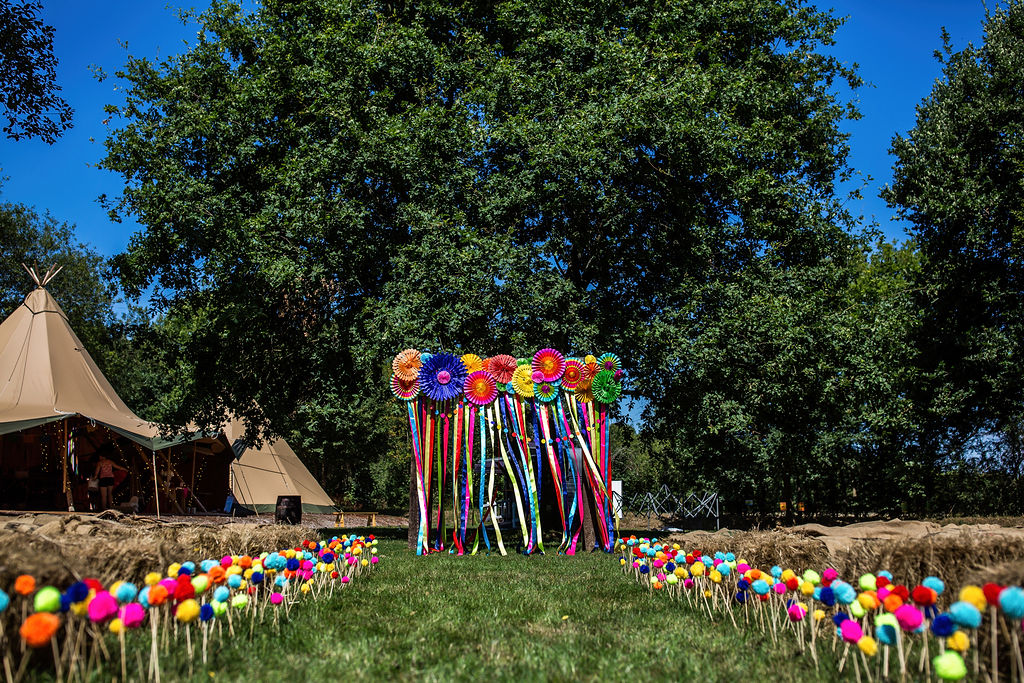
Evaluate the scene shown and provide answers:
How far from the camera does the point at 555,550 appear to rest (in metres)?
11.5

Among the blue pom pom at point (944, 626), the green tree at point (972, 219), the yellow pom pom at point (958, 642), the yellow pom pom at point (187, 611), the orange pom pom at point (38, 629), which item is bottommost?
the yellow pom pom at point (958, 642)

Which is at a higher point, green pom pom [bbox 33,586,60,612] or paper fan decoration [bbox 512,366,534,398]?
paper fan decoration [bbox 512,366,534,398]

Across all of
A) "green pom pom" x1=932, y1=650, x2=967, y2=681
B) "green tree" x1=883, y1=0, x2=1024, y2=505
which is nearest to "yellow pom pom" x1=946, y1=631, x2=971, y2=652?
"green pom pom" x1=932, y1=650, x2=967, y2=681

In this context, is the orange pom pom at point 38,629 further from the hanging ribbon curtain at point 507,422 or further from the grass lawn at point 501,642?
the hanging ribbon curtain at point 507,422

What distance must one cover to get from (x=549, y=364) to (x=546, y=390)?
1.30 ft

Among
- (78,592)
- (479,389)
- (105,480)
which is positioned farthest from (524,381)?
(105,480)

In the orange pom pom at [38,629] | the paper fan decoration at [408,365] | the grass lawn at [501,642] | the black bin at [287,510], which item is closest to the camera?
the orange pom pom at [38,629]

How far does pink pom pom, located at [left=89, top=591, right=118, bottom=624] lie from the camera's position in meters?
2.84

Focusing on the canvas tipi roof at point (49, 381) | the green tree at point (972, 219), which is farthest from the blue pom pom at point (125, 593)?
the green tree at point (972, 219)

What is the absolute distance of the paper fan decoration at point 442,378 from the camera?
1084 centimetres

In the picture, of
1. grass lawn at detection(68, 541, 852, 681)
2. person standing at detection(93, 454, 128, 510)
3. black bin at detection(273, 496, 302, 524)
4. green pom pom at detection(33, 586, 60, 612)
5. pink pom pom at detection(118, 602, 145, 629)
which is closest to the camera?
green pom pom at detection(33, 586, 60, 612)

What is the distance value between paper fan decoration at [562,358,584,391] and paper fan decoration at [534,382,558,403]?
0.16 meters

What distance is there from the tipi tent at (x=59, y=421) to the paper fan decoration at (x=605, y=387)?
1150cm

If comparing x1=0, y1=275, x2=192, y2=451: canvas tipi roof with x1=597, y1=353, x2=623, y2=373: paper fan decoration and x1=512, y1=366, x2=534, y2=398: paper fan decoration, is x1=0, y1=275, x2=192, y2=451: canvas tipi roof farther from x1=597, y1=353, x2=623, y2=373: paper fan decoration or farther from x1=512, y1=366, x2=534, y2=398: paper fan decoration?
x1=597, y1=353, x2=623, y2=373: paper fan decoration
